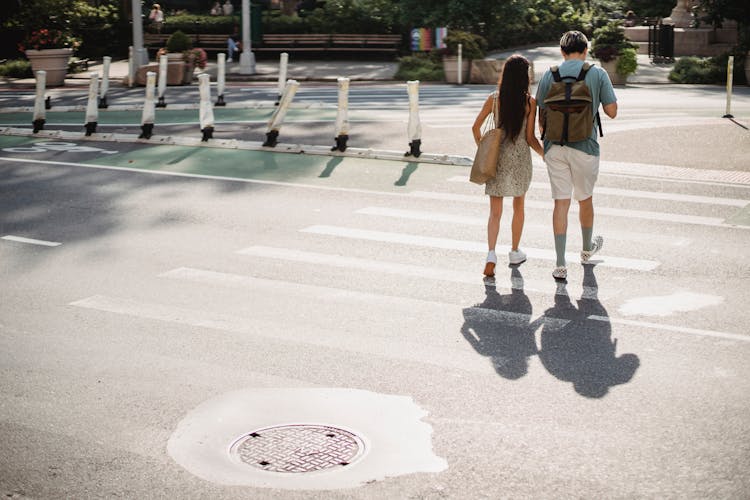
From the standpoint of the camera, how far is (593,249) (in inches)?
381

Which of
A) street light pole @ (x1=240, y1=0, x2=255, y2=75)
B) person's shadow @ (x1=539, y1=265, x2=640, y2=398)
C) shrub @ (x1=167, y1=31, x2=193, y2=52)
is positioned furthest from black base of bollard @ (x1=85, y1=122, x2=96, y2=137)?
street light pole @ (x1=240, y1=0, x2=255, y2=75)

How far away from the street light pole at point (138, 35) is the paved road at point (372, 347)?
20342mm

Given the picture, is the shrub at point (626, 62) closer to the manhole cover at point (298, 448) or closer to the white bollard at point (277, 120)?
the white bollard at point (277, 120)

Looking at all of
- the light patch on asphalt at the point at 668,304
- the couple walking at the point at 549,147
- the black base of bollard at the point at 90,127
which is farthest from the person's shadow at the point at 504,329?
the black base of bollard at the point at 90,127

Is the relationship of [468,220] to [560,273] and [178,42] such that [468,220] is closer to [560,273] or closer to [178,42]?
[560,273]

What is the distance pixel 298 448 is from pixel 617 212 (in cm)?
705

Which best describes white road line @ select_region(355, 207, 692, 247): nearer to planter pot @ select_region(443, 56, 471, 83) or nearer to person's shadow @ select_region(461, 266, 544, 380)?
person's shadow @ select_region(461, 266, 544, 380)

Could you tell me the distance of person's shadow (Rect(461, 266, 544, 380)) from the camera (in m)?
7.04

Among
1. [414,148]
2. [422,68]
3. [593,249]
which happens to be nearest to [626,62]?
[422,68]


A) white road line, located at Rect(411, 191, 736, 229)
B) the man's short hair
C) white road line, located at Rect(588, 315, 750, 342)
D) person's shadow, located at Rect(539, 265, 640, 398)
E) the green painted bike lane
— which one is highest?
the man's short hair

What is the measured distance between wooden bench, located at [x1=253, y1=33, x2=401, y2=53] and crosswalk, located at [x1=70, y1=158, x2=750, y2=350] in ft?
91.4

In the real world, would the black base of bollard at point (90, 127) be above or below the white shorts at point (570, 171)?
below

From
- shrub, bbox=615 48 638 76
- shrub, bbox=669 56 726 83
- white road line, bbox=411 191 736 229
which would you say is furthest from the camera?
shrub, bbox=669 56 726 83

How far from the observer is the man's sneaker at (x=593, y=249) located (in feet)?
31.6
